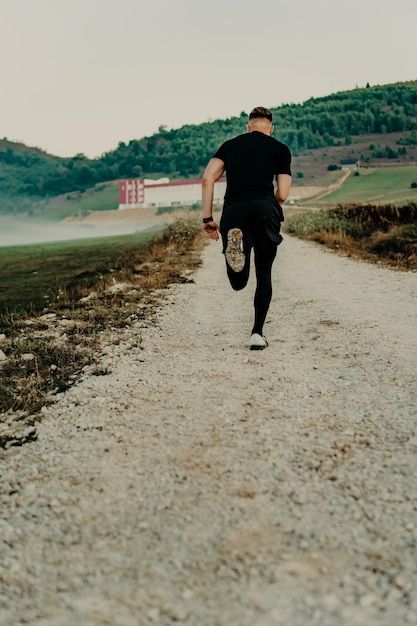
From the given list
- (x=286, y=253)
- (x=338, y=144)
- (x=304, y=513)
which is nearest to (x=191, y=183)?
(x=338, y=144)

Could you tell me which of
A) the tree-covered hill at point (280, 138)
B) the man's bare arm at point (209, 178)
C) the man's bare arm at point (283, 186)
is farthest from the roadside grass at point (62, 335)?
the tree-covered hill at point (280, 138)

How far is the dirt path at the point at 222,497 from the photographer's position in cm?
221

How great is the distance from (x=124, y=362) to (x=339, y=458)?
291 centimetres

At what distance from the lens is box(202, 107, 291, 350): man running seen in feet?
18.2

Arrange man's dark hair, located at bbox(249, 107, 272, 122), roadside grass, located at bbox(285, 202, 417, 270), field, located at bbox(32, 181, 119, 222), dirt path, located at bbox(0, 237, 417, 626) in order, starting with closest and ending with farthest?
1. dirt path, located at bbox(0, 237, 417, 626)
2. man's dark hair, located at bbox(249, 107, 272, 122)
3. roadside grass, located at bbox(285, 202, 417, 270)
4. field, located at bbox(32, 181, 119, 222)

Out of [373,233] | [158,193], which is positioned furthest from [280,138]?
[373,233]

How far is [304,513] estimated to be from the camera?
2.73 m

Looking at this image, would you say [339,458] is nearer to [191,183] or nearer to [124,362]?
[124,362]

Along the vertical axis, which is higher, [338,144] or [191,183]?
[338,144]

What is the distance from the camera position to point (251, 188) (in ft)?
18.3

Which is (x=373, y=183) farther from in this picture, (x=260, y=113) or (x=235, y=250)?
(x=235, y=250)

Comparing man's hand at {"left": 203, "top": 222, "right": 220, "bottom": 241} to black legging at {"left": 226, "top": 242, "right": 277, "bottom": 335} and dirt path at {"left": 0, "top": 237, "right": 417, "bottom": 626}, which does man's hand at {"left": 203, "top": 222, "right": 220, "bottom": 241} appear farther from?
dirt path at {"left": 0, "top": 237, "right": 417, "bottom": 626}

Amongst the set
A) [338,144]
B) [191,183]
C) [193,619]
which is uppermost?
[338,144]

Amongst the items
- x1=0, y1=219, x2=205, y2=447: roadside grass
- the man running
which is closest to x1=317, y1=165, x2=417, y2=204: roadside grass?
x1=0, y1=219, x2=205, y2=447: roadside grass
